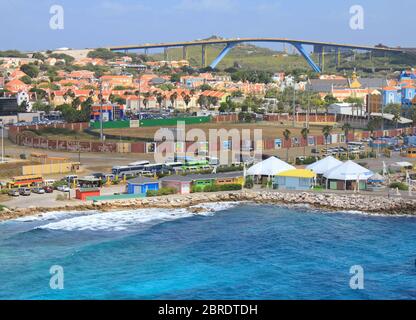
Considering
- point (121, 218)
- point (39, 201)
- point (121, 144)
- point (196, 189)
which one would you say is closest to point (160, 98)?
point (121, 144)

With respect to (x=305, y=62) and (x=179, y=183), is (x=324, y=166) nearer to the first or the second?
(x=179, y=183)

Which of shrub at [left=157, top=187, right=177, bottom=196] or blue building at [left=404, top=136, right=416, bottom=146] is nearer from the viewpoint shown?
shrub at [left=157, top=187, right=177, bottom=196]

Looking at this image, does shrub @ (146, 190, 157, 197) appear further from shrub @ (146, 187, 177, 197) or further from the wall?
the wall

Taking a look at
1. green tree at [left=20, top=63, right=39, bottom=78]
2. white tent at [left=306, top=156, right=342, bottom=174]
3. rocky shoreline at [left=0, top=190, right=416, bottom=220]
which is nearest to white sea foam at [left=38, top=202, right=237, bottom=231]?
rocky shoreline at [left=0, top=190, right=416, bottom=220]

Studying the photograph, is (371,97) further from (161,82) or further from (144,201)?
(144,201)

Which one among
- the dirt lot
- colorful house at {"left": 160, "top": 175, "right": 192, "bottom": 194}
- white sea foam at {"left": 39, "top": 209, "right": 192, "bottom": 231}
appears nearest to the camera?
white sea foam at {"left": 39, "top": 209, "right": 192, "bottom": 231}
